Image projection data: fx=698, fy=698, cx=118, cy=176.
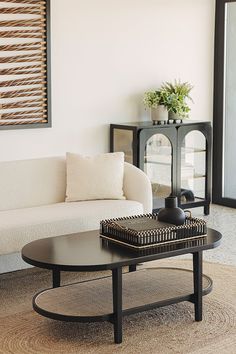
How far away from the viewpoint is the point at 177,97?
6160 millimetres

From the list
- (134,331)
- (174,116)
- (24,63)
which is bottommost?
(134,331)

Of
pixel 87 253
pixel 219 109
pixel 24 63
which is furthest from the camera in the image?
pixel 219 109

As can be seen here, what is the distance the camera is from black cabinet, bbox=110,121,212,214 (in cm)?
589

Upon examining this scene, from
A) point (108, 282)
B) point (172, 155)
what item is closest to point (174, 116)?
point (172, 155)

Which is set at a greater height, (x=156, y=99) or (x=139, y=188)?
(x=156, y=99)

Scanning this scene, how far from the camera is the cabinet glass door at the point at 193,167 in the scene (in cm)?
630

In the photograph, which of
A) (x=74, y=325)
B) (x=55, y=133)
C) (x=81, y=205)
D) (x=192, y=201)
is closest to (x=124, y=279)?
(x=74, y=325)

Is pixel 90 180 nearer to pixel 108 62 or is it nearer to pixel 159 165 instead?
pixel 159 165

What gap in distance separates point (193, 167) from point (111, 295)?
276 cm

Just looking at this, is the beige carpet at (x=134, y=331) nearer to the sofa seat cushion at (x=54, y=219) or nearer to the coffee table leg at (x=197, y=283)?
the coffee table leg at (x=197, y=283)

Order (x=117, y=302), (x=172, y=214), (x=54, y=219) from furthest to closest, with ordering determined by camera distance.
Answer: (x=54, y=219)
(x=172, y=214)
(x=117, y=302)

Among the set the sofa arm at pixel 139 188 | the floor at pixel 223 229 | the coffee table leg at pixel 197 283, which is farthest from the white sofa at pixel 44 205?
the coffee table leg at pixel 197 283

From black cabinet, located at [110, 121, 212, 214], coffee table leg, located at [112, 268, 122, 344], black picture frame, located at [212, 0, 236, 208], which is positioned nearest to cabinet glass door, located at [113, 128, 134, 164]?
black cabinet, located at [110, 121, 212, 214]

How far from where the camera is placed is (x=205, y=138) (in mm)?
6441
